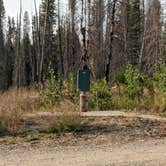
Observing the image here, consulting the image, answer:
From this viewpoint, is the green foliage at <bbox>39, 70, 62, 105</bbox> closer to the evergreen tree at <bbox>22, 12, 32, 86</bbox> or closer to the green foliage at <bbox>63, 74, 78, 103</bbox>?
the green foliage at <bbox>63, 74, 78, 103</bbox>

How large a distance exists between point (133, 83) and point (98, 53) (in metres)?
30.2

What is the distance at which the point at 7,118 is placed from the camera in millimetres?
11594

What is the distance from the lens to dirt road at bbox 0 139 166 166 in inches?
312

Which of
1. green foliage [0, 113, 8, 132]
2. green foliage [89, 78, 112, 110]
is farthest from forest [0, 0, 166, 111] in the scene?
green foliage [0, 113, 8, 132]

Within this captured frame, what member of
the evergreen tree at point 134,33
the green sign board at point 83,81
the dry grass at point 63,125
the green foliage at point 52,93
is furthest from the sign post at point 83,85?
the evergreen tree at point 134,33

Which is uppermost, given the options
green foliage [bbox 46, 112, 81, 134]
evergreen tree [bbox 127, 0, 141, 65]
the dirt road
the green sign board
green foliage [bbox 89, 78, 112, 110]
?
evergreen tree [bbox 127, 0, 141, 65]

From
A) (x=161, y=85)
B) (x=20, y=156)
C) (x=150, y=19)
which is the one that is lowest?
(x=20, y=156)

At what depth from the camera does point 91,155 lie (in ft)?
28.1

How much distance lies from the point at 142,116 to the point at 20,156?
5.83 metres

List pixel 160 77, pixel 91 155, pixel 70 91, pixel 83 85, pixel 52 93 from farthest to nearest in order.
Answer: pixel 52 93
pixel 70 91
pixel 160 77
pixel 83 85
pixel 91 155

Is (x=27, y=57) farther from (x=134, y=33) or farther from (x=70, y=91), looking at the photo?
(x=70, y=91)

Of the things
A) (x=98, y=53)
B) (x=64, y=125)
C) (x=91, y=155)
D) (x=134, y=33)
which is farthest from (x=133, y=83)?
(x=134, y=33)

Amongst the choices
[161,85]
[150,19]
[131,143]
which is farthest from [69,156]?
[150,19]

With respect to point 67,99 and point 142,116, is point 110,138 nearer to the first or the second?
point 142,116
